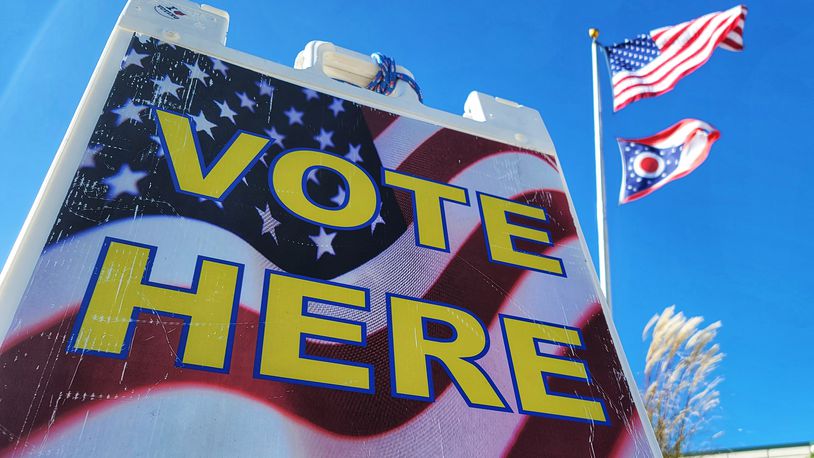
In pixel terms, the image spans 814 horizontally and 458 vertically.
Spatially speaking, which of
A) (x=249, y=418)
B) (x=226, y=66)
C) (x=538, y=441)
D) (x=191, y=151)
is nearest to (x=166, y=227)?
(x=191, y=151)

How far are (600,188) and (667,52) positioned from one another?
2138 mm

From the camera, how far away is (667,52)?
8.20 meters

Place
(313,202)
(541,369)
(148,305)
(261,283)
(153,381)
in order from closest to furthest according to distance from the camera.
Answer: (153,381) → (148,305) → (261,283) → (541,369) → (313,202)

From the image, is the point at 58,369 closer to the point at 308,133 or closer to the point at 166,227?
the point at 166,227

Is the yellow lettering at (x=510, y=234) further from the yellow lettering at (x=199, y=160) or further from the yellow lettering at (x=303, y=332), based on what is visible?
A: the yellow lettering at (x=199, y=160)

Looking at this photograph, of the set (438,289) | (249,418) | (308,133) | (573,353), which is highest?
(308,133)

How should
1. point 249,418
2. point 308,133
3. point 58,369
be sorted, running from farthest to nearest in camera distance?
point 308,133
point 249,418
point 58,369

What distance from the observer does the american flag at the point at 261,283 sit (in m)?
2.76

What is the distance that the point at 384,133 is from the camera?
15.2 ft

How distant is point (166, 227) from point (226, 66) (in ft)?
4.92

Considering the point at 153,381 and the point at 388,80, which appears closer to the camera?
the point at 153,381

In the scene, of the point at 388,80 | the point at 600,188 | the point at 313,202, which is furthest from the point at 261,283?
the point at 600,188

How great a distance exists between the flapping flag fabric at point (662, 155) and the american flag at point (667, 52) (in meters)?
0.56

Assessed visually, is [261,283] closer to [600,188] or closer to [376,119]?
[376,119]
